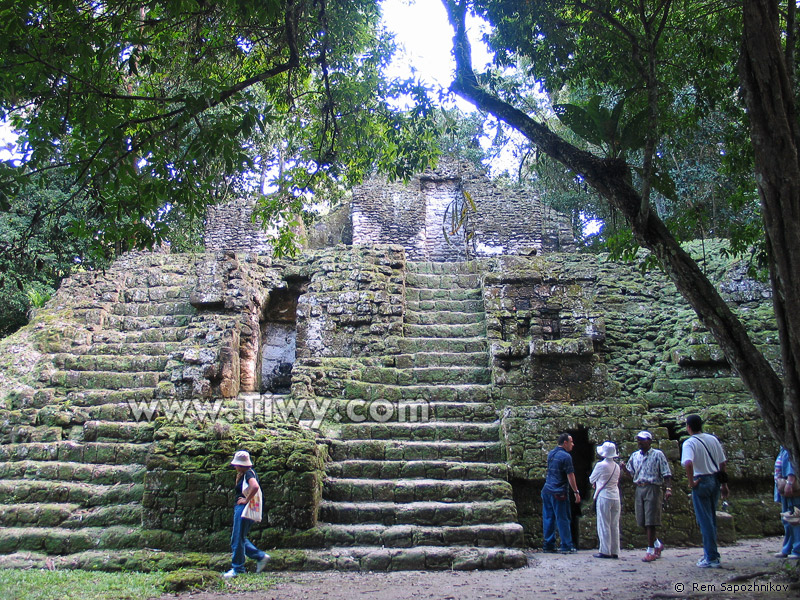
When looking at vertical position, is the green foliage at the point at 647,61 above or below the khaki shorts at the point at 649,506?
above

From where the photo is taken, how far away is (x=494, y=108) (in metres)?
5.16

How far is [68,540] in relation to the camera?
5438mm

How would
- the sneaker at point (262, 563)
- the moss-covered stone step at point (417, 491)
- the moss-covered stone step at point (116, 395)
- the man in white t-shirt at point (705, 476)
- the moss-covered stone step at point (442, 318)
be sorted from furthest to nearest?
the moss-covered stone step at point (442, 318) < the moss-covered stone step at point (116, 395) < the moss-covered stone step at point (417, 491) < the sneaker at point (262, 563) < the man in white t-shirt at point (705, 476)

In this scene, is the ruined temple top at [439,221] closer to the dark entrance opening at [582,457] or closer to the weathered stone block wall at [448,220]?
the weathered stone block wall at [448,220]

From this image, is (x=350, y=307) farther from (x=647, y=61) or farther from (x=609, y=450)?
(x=647, y=61)

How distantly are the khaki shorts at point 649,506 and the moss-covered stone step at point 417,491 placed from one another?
128 cm

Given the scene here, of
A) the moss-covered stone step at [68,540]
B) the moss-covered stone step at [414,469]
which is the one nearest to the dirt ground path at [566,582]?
the moss-covered stone step at [414,469]

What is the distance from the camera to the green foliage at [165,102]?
13.4 feet

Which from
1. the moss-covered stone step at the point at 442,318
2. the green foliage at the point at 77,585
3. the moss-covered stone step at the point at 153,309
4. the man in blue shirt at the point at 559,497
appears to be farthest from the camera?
the moss-covered stone step at the point at 153,309

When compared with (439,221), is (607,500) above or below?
below

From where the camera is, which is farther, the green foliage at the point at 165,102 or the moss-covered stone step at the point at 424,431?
the moss-covered stone step at the point at 424,431

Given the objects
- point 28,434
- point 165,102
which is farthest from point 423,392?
point 28,434

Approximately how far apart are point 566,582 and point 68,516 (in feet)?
16.3

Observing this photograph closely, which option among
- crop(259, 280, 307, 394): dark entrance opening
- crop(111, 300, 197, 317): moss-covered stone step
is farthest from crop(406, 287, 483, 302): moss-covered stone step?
crop(111, 300, 197, 317): moss-covered stone step
